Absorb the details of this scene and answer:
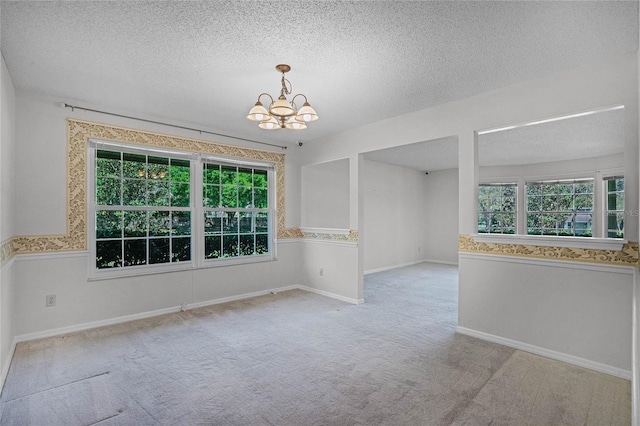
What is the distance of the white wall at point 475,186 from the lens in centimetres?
263

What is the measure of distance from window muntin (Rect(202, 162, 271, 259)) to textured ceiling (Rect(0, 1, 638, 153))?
1513 mm

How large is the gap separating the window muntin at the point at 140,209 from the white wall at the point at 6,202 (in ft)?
2.69

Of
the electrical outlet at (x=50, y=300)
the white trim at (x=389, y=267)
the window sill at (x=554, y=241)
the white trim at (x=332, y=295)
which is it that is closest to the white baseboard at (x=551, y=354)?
the window sill at (x=554, y=241)

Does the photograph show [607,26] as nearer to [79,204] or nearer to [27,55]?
[27,55]

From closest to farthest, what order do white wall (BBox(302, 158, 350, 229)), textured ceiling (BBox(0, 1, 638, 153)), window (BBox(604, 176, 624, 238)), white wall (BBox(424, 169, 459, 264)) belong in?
1. textured ceiling (BBox(0, 1, 638, 153))
2. window (BBox(604, 176, 624, 238))
3. white wall (BBox(302, 158, 350, 229))
4. white wall (BBox(424, 169, 459, 264))

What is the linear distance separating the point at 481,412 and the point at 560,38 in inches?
108

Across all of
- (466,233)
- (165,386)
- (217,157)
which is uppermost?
(217,157)

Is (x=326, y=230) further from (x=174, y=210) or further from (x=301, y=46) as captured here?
(x=301, y=46)

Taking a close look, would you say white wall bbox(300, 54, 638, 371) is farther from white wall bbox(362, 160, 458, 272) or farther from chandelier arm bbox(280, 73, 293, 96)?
white wall bbox(362, 160, 458, 272)

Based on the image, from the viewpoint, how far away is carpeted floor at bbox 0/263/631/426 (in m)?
2.11

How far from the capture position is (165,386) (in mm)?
2477

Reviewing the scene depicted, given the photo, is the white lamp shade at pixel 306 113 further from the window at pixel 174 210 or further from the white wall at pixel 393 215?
the white wall at pixel 393 215

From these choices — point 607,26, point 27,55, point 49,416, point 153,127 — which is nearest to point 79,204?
point 153,127

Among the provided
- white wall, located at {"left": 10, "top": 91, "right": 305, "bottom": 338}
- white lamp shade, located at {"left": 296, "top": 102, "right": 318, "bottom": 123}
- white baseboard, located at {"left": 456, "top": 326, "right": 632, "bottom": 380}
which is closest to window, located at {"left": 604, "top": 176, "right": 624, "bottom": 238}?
white baseboard, located at {"left": 456, "top": 326, "right": 632, "bottom": 380}
